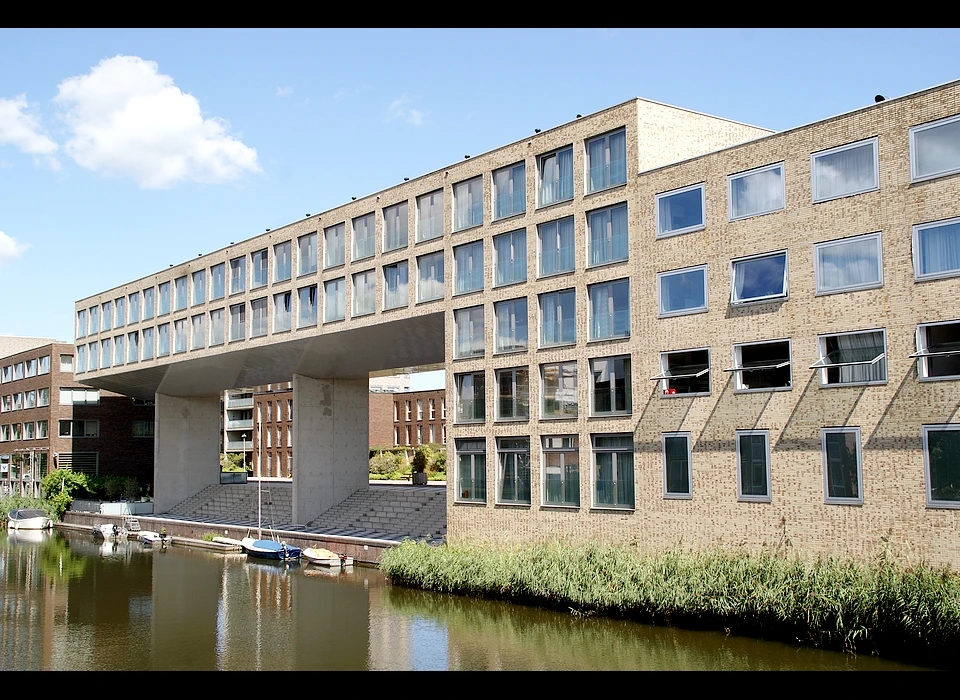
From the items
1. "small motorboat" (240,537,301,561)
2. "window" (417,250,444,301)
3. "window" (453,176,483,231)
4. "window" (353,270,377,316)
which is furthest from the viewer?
"small motorboat" (240,537,301,561)

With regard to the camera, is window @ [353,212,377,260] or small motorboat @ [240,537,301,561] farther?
small motorboat @ [240,537,301,561]

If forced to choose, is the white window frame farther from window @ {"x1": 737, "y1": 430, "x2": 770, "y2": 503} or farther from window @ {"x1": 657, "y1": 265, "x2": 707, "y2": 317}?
window @ {"x1": 737, "y1": 430, "x2": 770, "y2": 503}

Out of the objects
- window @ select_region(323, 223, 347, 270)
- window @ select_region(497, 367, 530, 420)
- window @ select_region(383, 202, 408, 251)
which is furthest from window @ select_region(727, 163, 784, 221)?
window @ select_region(323, 223, 347, 270)

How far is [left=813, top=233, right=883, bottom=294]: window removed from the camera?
2088cm

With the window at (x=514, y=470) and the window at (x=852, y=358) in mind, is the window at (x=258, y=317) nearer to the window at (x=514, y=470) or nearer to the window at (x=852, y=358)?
the window at (x=514, y=470)

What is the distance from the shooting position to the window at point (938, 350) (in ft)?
63.7

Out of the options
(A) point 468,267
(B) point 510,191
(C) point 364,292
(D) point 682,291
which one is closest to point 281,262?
(C) point 364,292

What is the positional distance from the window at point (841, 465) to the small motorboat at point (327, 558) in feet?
61.2

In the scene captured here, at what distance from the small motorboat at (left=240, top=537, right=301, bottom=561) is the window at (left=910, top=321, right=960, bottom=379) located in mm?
23761

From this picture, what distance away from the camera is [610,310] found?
2655 centimetres

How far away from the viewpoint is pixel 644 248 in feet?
84.2

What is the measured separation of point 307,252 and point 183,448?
21880 mm

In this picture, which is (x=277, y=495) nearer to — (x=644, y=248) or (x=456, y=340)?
(x=456, y=340)

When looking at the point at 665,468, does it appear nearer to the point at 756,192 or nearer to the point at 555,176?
the point at 756,192
